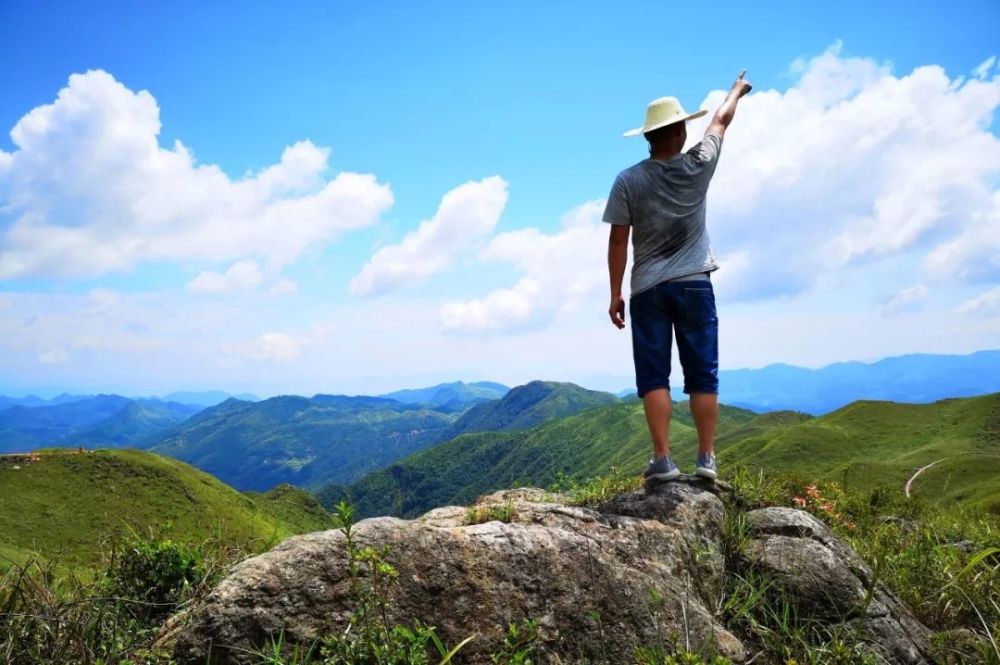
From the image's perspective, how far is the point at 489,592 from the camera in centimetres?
427

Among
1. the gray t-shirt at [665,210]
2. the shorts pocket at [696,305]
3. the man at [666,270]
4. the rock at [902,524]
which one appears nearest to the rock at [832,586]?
the man at [666,270]

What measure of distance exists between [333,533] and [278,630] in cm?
77

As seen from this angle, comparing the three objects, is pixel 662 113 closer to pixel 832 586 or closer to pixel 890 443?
pixel 832 586

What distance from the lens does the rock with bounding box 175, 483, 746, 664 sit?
12.2 feet

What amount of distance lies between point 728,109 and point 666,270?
238 cm

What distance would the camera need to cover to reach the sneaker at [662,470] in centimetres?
670

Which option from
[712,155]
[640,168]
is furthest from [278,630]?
[712,155]

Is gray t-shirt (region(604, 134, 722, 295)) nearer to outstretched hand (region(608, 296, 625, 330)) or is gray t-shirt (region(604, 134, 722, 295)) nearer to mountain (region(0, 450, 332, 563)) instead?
outstretched hand (region(608, 296, 625, 330))

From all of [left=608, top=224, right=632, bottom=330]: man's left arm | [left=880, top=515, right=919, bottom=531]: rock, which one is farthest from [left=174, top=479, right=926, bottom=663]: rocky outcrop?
[left=880, top=515, right=919, bottom=531]: rock

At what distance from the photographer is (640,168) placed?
6793 millimetres

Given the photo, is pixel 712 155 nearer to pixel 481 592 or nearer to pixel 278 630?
pixel 481 592

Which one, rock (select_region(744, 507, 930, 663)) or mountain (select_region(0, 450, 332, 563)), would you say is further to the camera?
mountain (select_region(0, 450, 332, 563))

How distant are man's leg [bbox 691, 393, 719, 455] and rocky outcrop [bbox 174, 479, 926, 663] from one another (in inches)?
54.6

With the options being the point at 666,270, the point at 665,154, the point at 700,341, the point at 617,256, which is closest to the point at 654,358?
the point at 700,341
